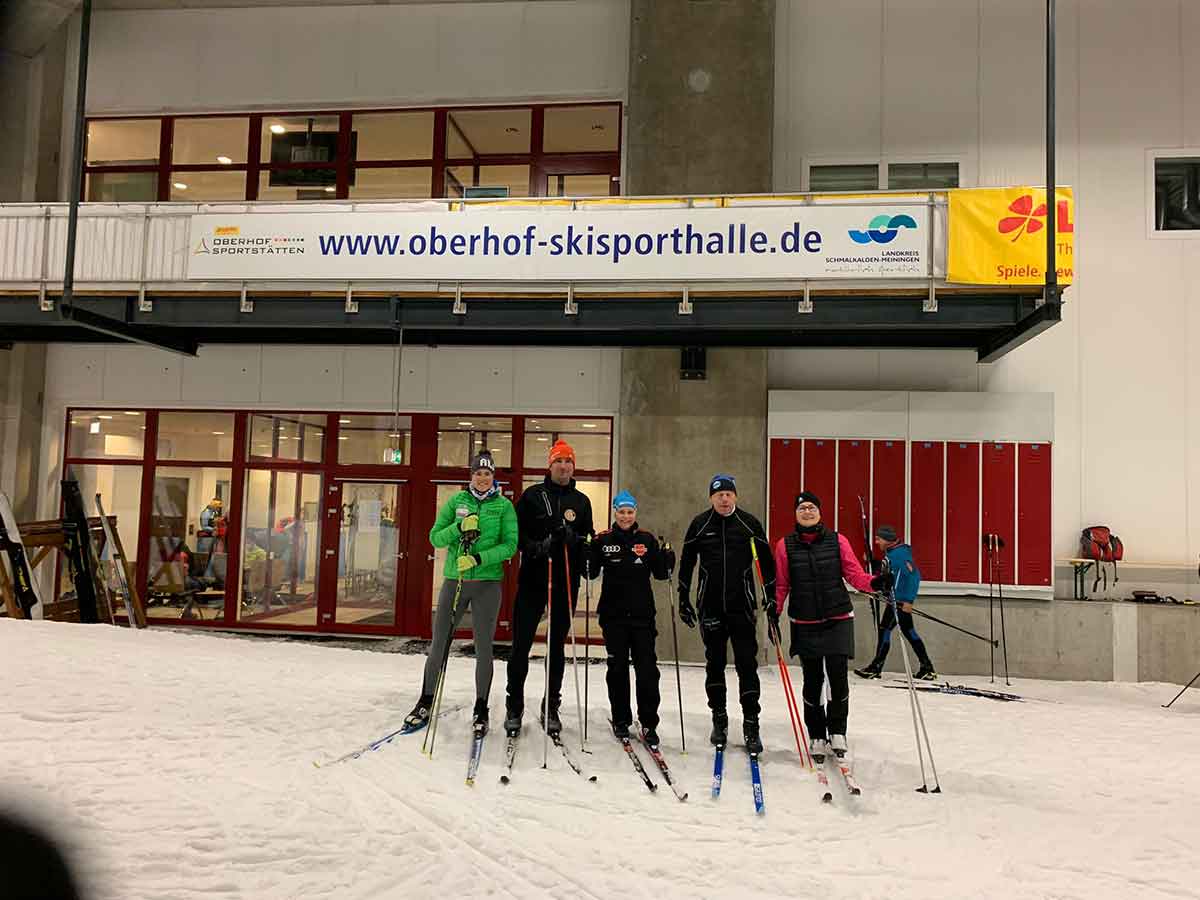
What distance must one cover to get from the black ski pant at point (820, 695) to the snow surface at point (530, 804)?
317mm

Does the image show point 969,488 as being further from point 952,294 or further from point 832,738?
point 832,738

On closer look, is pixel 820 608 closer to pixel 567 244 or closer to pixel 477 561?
pixel 477 561

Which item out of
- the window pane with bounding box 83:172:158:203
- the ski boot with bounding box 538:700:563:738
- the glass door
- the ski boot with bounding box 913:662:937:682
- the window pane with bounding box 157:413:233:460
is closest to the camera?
the ski boot with bounding box 538:700:563:738

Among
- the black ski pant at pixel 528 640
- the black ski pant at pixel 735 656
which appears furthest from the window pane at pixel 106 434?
the black ski pant at pixel 735 656

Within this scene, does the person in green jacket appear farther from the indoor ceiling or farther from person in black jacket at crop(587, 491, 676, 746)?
the indoor ceiling

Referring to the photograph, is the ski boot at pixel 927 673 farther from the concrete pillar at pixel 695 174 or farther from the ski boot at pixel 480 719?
the ski boot at pixel 480 719

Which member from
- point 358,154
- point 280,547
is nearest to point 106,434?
point 280,547

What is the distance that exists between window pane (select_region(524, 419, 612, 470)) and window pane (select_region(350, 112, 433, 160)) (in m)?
4.61

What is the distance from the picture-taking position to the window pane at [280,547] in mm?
11609

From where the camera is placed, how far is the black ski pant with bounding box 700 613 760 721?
18.2ft

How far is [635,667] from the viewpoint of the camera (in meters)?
5.66

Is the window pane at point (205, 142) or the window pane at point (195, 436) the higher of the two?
the window pane at point (205, 142)

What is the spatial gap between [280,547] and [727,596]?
27.3 feet

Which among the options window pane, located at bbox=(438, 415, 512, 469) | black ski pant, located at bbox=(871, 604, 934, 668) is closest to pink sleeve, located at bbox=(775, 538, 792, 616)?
black ski pant, located at bbox=(871, 604, 934, 668)
